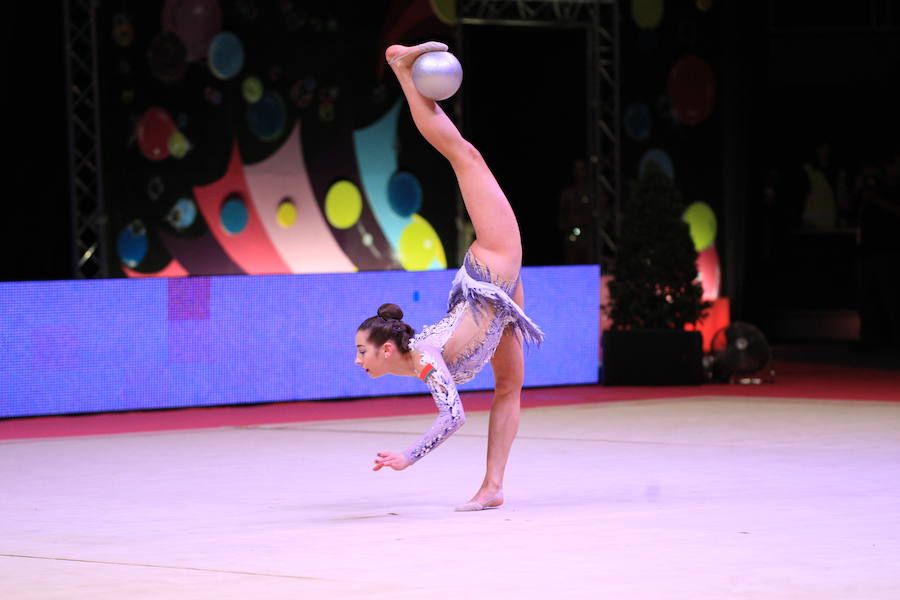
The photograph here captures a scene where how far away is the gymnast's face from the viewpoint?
241 inches

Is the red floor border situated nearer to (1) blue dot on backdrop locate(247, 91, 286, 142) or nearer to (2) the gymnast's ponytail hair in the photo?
(1) blue dot on backdrop locate(247, 91, 286, 142)

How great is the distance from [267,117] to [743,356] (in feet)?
16.0

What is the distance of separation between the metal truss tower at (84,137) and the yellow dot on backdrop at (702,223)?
6.09 meters

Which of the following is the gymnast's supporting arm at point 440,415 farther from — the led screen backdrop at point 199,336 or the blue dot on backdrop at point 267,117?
the blue dot on backdrop at point 267,117

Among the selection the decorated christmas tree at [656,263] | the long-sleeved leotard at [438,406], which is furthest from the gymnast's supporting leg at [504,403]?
the decorated christmas tree at [656,263]

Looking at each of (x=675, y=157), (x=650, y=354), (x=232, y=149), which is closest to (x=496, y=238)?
(x=650, y=354)

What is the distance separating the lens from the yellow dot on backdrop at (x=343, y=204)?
14.5 metres

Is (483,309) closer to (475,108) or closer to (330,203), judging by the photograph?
(330,203)

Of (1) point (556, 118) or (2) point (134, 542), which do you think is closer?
(2) point (134, 542)

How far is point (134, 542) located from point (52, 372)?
4802mm

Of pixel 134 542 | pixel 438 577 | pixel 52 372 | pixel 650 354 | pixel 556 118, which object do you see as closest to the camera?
pixel 438 577

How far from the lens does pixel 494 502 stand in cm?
630

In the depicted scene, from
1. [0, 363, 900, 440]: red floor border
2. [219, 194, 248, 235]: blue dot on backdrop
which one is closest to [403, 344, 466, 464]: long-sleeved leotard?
[0, 363, 900, 440]: red floor border

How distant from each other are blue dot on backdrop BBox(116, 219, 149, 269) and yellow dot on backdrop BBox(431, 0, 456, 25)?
11.7ft
